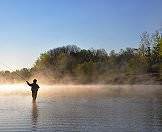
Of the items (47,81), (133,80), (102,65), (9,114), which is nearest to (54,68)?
(47,81)

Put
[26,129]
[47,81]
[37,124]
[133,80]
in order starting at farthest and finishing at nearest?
[47,81], [133,80], [37,124], [26,129]

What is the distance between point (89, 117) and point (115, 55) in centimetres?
13768

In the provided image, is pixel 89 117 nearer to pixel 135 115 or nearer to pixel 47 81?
pixel 135 115

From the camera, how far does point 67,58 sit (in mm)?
159250

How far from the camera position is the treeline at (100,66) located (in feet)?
386

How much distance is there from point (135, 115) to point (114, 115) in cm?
154

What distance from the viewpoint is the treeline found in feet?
386

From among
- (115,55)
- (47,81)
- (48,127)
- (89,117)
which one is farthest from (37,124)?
(115,55)

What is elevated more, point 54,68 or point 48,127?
point 54,68

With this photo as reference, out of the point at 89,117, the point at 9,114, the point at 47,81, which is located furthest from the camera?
the point at 47,81

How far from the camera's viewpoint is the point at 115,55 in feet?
551

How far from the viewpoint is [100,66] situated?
142 meters

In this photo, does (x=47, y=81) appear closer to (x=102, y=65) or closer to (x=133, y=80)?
(x=102, y=65)

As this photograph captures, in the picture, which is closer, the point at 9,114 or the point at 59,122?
the point at 59,122
